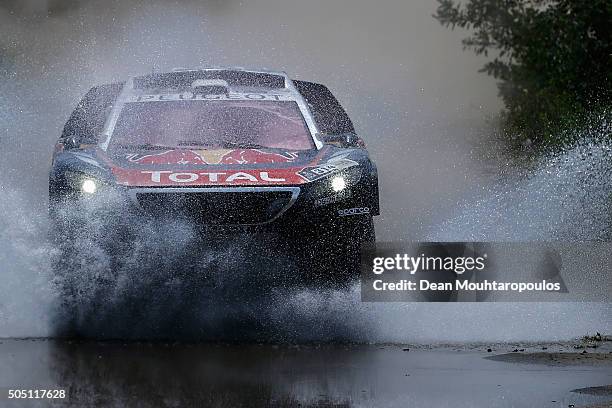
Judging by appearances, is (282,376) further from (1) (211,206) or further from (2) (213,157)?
(2) (213,157)

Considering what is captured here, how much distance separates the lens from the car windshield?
10.5 m

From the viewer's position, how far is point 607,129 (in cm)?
1498

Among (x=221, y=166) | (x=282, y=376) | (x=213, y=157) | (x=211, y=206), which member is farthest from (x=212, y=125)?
(x=282, y=376)

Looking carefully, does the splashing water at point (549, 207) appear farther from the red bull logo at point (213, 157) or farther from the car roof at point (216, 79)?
the red bull logo at point (213, 157)

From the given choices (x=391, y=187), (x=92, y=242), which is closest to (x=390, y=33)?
(x=391, y=187)

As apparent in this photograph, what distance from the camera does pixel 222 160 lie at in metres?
10.1

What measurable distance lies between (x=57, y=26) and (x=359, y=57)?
3031mm

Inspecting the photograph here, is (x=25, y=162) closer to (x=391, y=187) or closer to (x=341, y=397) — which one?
(x=391, y=187)

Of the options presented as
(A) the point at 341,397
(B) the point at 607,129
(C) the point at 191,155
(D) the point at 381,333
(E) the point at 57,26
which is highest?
(E) the point at 57,26

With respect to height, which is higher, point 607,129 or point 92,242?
point 607,129
